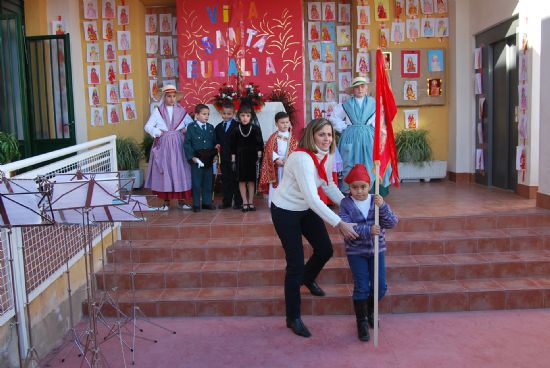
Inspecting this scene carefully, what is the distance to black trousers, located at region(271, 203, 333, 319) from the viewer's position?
3924mm

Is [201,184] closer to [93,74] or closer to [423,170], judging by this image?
[93,74]

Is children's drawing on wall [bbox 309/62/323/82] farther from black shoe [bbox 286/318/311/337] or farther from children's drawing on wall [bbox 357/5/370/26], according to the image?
black shoe [bbox 286/318/311/337]

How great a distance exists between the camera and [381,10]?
Result: 8969 millimetres

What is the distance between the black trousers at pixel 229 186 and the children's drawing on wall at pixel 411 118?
380 centimetres

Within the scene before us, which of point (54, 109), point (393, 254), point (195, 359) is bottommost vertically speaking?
point (195, 359)

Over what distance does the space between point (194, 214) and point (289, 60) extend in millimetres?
3653

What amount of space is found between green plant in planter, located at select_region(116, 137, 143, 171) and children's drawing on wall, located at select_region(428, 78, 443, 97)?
487 centimetres

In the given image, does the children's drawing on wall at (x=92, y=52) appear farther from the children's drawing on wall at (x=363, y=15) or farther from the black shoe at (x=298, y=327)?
the black shoe at (x=298, y=327)

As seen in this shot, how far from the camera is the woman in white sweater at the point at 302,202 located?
3725mm

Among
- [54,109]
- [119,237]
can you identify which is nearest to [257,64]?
[54,109]

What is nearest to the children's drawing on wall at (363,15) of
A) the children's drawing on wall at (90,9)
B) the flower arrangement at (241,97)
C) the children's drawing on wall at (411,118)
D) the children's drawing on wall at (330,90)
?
the children's drawing on wall at (330,90)

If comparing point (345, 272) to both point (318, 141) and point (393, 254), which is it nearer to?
point (393, 254)

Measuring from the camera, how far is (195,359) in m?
3.76

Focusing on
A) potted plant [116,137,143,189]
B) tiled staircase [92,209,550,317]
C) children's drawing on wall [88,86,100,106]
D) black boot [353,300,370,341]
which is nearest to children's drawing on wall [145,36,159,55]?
children's drawing on wall [88,86,100,106]
